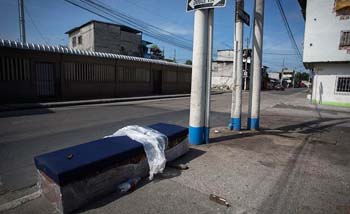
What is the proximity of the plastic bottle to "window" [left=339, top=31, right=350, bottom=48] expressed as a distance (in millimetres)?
18973

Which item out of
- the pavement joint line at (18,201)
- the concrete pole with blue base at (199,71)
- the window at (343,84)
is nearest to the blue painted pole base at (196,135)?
the concrete pole with blue base at (199,71)

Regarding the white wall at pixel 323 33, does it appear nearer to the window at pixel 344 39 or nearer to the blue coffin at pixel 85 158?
the window at pixel 344 39

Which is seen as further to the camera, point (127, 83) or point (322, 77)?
point (127, 83)

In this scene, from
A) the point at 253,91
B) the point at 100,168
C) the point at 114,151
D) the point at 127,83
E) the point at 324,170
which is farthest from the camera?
the point at 127,83

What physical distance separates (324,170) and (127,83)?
648 inches

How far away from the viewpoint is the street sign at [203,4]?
15.3 feet

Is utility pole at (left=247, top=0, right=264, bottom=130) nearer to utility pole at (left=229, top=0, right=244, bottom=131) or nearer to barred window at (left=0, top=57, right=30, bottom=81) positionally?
utility pole at (left=229, top=0, right=244, bottom=131)

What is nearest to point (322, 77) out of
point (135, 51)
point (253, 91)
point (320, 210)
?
Result: point (253, 91)

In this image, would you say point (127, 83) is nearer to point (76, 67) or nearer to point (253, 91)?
point (76, 67)

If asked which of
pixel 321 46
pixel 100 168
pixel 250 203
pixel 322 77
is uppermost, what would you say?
pixel 321 46

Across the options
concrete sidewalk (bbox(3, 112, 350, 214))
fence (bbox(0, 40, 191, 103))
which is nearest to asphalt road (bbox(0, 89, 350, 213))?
concrete sidewalk (bbox(3, 112, 350, 214))

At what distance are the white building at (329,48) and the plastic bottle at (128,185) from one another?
18551 mm

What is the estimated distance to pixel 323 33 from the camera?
16625mm

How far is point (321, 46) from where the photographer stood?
16.7 m
